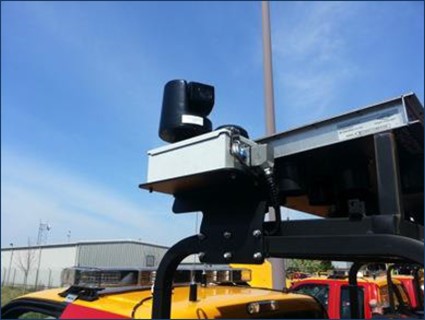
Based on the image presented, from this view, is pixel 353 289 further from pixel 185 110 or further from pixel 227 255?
pixel 185 110

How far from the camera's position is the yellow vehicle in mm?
2670

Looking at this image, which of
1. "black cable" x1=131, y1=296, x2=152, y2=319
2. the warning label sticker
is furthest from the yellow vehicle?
the warning label sticker

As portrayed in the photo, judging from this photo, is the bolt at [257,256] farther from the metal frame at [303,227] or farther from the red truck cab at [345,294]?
the red truck cab at [345,294]

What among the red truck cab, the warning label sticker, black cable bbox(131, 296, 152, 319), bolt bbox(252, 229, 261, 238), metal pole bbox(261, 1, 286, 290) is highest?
metal pole bbox(261, 1, 286, 290)

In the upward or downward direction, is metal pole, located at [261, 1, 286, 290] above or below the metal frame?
above

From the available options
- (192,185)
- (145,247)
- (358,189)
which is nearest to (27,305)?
(145,247)

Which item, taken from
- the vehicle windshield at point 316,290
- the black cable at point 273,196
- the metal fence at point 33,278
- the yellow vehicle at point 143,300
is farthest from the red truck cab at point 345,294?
the metal fence at point 33,278

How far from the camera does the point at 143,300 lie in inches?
107

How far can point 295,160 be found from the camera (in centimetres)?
208

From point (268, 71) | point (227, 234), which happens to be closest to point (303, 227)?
point (227, 234)

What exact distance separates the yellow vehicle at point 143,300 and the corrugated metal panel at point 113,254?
171 millimetres

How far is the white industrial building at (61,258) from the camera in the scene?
3.17 meters

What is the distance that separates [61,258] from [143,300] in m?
1.03

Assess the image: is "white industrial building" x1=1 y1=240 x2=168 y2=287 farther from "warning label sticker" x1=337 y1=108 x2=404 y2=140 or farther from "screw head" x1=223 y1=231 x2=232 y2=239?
"warning label sticker" x1=337 y1=108 x2=404 y2=140
